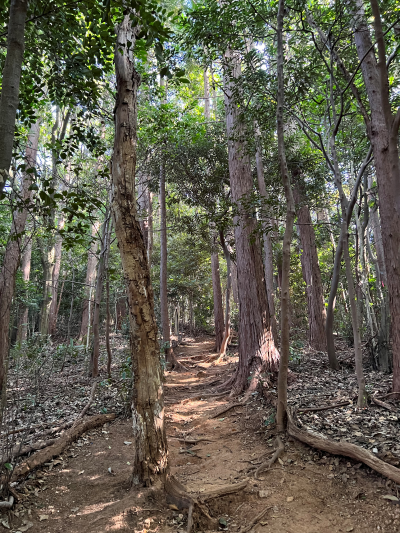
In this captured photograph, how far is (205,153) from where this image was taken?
11.2 m

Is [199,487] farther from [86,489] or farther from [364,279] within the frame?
[364,279]

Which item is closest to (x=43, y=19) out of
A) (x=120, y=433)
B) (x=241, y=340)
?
(x=120, y=433)

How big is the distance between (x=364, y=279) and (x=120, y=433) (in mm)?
6373

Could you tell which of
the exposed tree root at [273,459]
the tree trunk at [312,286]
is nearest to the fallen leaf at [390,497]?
the exposed tree root at [273,459]

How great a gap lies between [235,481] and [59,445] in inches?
90.7

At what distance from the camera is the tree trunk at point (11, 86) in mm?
2254

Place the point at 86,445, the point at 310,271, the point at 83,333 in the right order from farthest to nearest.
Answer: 1. the point at 83,333
2. the point at 310,271
3. the point at 86,445

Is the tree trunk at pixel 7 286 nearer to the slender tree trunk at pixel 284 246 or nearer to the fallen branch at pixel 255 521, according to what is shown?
the fallen branch at pixel 255 521

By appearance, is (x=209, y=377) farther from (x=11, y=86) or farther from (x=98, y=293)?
(x=11, y=86)

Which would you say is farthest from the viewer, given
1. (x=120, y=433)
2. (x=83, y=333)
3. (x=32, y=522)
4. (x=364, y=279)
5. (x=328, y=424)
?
(x=83, y=333)

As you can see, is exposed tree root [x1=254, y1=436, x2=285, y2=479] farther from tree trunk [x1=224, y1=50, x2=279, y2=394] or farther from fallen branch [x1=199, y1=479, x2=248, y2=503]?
tree trunk [x1=224, y1=50, x2=279, y2=394]

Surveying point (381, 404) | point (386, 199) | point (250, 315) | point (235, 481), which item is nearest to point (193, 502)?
point (235, 481)

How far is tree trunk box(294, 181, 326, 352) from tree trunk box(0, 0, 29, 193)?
888 centimetres

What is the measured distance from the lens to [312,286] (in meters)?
10.6
